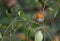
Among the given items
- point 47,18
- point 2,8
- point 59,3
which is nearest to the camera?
point 59,3

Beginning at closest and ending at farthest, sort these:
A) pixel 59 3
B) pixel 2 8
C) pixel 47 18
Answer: pixel 59 3, pixel 47 18, pixel 2 8

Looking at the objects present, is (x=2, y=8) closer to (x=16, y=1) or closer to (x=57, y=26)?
(x=16, y=1)

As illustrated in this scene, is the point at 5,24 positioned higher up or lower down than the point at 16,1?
lower down

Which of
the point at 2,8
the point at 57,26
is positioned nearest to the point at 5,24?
the point at 2,8

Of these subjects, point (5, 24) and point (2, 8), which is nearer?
point (5, 24)

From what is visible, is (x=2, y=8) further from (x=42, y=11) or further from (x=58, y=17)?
(x=58, y=17)

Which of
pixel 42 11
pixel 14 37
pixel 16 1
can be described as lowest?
pixel 14 37

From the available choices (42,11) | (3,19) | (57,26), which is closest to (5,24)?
(3,19)
